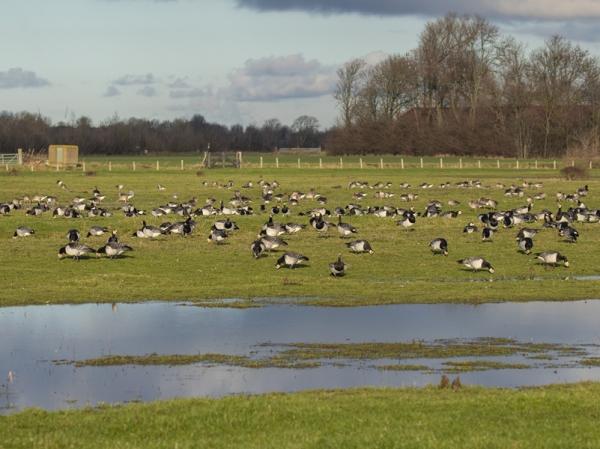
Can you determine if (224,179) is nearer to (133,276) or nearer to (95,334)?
(133,276)

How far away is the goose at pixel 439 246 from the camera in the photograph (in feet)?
114

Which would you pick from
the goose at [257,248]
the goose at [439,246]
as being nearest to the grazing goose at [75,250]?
the goose at [257,248]

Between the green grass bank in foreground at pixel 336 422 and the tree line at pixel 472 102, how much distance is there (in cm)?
10775

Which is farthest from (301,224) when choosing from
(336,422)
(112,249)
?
(336,422)

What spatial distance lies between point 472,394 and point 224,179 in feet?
221

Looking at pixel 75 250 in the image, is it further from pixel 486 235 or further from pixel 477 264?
pixel 486 235

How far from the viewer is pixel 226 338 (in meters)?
21.6

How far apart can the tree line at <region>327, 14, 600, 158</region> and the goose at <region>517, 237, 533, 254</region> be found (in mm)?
86016

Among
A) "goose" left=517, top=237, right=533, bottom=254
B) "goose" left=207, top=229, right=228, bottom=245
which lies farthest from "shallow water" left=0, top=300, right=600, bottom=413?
"goose" left=207, top=229, right=228, bottom=245

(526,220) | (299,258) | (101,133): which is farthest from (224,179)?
(101,133)

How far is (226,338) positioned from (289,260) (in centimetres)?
1021

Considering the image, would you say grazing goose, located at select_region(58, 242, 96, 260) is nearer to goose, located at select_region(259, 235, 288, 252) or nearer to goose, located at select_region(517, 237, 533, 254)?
goose, located at select_region(259, 235, 288, 252)

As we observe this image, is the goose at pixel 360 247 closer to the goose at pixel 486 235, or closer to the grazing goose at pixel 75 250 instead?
the goose at pixel 486 235

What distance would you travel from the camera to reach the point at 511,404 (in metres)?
14.2
